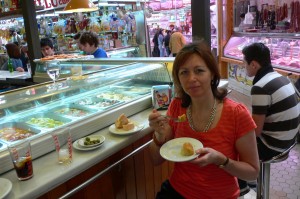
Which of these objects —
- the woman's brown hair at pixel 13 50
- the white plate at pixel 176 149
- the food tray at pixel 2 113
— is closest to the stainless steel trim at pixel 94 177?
the white plate at pixel 176 149

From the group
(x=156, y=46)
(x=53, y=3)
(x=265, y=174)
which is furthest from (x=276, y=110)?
(x=156, y=46)

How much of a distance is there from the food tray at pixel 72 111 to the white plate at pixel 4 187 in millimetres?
852

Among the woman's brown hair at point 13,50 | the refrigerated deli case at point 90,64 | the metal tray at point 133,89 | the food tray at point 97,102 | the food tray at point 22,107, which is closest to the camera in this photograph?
the food tray at point 22,107

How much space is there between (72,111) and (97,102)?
27cm

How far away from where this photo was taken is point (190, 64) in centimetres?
153

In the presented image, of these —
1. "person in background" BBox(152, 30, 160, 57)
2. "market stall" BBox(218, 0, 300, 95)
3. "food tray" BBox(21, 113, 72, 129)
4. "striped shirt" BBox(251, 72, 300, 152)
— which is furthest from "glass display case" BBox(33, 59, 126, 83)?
"person in background" BBox(152, 30, 160, 57)

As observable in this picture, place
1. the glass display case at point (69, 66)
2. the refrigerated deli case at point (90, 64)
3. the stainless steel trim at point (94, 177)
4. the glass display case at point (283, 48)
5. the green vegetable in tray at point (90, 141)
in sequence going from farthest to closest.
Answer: the glass display case at point (283, 48)
the glass display case at point (69, 66)
the refrigerated deli case at point (90, 64)
the green vegetable in tray at point (90, 141)
the stainless steel trim at point (94, 177)

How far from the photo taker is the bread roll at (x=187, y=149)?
143 centimetres

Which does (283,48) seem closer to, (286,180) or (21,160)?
(286,180)

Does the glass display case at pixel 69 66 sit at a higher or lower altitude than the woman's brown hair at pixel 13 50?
lower

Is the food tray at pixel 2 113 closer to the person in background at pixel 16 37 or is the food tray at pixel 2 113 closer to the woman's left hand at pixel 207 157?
the woman's left hand at pixel 207 157

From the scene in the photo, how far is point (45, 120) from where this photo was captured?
210 cm

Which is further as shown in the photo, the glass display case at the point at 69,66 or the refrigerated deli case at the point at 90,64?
the glass display case at the point at 69,66

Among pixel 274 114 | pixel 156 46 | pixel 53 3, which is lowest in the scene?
pixel 274 114
